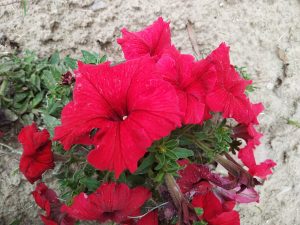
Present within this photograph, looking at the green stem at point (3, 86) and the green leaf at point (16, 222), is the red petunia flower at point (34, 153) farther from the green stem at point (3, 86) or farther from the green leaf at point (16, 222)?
the green stem at point (3, 86)

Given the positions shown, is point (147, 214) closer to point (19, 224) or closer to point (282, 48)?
point (19, 224)

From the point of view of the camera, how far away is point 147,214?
1.60m

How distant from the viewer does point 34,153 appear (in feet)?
4.95

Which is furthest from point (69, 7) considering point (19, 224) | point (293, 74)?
point (293, 74)

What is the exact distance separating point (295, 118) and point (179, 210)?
1418 mm

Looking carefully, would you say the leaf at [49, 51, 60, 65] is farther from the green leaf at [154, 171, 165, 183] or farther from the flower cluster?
the green leaf at [154, 171, 165, 183]

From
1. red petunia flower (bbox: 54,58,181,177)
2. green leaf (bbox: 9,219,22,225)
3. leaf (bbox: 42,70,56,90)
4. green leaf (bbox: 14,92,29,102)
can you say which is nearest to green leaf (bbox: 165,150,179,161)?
red petunia flower (bbox: 54,58,181,177)

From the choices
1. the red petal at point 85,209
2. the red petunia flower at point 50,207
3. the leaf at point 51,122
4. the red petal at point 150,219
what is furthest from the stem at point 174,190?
the leaf at point 51,122

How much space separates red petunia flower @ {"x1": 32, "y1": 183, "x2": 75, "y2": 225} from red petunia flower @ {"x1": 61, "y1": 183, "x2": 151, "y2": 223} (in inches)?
5.0

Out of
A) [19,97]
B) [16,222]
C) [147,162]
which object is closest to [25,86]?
[19,97]

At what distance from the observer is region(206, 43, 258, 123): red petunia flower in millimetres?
1436

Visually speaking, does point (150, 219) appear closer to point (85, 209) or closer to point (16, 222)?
point (85, 209)

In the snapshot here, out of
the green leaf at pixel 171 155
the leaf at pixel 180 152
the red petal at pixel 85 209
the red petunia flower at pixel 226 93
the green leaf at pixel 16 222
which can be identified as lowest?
the green leaf at pixel 16 222

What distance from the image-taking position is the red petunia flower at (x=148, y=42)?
162 cm
